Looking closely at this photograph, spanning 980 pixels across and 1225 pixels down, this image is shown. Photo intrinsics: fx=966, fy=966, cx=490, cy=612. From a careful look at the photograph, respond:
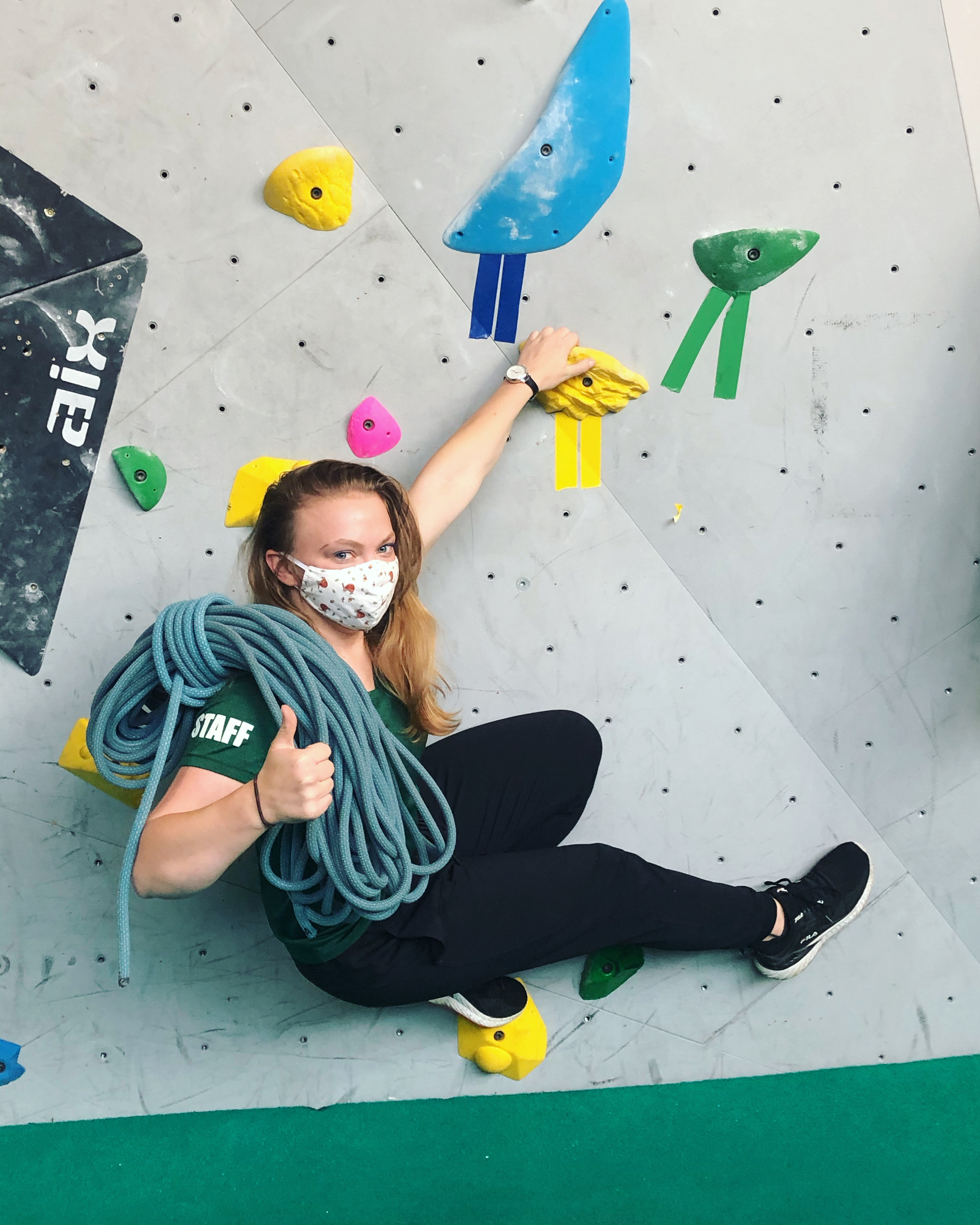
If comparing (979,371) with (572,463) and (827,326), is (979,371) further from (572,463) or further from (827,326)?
(572,463)

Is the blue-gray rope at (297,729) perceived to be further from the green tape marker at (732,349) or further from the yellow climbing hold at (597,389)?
the green tape marker at (732,349)

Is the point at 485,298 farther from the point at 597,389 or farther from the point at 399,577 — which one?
the point at 399,577

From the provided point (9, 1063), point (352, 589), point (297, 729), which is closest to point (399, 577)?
point (352, 589)

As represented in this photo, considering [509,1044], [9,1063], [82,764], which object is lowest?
[9,1063]

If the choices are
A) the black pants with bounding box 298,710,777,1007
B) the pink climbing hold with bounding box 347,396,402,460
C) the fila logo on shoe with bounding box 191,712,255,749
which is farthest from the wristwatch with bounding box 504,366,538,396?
the fila logo on shoe with bounding box 191,712,255,749

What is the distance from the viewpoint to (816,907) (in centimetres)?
178

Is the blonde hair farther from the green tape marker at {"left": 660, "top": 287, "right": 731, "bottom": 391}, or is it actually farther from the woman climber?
the green tape marker at {"left": 660, "top": 287, "right": 731, "bottom": 391}

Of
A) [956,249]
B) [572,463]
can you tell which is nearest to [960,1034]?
[572,463]

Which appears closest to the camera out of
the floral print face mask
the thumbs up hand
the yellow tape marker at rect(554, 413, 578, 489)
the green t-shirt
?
the thumbs up hand

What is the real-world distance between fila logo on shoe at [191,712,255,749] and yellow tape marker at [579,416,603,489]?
0.78 metres

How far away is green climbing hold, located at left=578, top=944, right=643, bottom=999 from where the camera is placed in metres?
1.80

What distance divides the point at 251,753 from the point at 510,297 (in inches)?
36.0

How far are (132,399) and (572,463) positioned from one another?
78 cm

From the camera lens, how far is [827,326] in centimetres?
169
